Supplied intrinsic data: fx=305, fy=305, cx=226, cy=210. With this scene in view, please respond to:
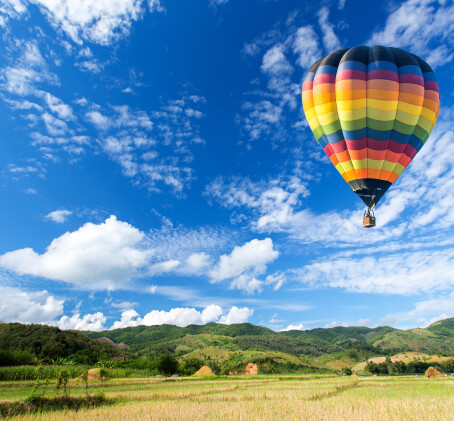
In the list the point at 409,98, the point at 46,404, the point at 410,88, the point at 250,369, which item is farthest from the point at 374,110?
the point at 250,369

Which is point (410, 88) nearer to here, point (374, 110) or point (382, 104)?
point (382, 104)

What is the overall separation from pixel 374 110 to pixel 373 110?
71mm

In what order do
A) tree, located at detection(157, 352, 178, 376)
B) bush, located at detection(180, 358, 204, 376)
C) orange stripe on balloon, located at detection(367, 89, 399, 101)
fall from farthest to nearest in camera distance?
bush, located at detection(180, 358, 204, 376) → tree, located at detection(157, 352, 178, 376) → orange stripe on balloon, located at detection(367, 89, 399, 101)

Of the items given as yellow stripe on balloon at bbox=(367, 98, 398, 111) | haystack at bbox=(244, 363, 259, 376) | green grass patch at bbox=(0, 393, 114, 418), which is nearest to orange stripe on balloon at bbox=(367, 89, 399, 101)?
yellow stripe on balloon at bbox=(367, 98, 398, 111)

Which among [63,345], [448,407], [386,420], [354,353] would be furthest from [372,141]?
[354,353]

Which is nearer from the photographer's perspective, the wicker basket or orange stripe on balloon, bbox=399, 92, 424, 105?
orange stripe on balloon, bbox=399, 92, 424, 105

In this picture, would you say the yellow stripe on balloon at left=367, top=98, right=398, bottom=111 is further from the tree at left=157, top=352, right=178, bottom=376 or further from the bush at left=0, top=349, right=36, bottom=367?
the tree at left=157, top=352, right=178, bottom=376

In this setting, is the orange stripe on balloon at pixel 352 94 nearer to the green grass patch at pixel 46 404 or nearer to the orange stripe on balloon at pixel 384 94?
the orange stripe on balloon at pixel 384 94

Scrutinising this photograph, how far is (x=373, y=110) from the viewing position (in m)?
23.5

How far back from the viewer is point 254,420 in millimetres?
10516

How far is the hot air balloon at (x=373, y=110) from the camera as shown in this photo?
76.9ft

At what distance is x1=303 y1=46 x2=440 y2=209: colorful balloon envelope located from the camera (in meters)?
23.4

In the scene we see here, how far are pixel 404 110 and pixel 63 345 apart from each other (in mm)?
86678

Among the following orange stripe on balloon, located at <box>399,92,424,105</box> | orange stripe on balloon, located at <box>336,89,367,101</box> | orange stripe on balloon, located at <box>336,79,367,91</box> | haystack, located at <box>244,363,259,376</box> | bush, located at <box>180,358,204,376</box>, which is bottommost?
haystack, located at <box>244,363,259,376</box>
